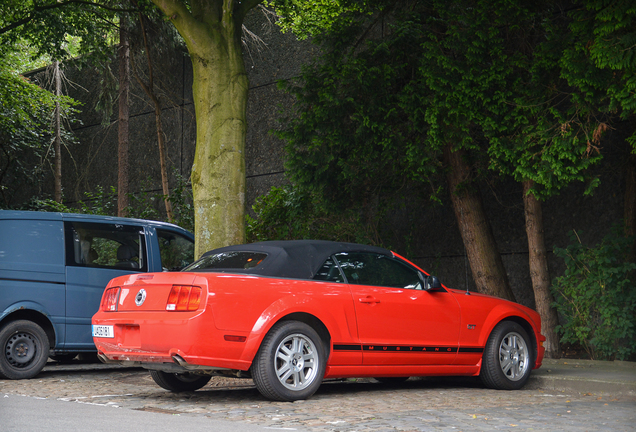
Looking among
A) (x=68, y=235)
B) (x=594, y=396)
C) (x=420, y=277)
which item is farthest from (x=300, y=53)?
(x=594, y=396)

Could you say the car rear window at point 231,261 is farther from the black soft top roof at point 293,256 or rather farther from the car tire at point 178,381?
the car tire at point 178,381

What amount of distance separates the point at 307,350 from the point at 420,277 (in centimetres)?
168

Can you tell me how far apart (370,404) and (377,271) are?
4.72 feet

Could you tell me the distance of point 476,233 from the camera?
10758mm

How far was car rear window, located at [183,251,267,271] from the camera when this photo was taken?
6.54 m

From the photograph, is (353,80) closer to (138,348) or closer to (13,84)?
(138,348)

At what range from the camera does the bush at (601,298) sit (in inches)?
370

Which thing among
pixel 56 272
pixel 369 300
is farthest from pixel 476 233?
pixel 56 272

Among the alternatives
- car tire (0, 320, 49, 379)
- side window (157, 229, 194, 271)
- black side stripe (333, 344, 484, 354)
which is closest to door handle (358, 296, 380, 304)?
black side stripe (333, 344, 484, 354)

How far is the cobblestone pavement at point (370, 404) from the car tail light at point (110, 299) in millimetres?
870

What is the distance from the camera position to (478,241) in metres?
10.8

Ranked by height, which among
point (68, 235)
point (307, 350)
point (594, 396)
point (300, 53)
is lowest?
point (594, 396)

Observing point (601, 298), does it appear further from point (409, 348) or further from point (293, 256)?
point (293, 256)

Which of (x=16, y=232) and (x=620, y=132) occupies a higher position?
(x=620, y=132)
